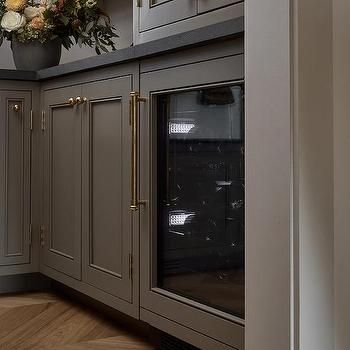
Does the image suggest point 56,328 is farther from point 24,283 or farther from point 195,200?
point 195,200

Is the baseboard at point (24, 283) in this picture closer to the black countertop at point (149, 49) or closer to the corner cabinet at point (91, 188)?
the corner cabinet at point (91, 188)

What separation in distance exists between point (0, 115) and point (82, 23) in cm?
50

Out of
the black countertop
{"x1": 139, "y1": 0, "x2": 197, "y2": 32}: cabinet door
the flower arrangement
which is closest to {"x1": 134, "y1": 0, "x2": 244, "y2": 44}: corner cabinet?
{"x1": 139, "y1": 0, "x2": 197, "y2": 32}: cabinet door

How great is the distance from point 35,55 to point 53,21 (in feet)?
0.56

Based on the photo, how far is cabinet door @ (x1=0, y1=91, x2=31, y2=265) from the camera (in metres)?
2.62

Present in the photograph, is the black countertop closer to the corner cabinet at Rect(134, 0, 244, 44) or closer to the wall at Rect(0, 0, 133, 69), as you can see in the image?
the corner cabinet at Rect(134, 0, 244, 44)

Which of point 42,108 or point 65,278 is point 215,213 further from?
point 42,108

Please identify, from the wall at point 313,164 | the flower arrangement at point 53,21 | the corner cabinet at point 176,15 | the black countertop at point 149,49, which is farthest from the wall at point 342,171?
the flower arrangement at point 53,21

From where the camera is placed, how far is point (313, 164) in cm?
116

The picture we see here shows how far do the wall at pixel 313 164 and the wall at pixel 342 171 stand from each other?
0.04 feet

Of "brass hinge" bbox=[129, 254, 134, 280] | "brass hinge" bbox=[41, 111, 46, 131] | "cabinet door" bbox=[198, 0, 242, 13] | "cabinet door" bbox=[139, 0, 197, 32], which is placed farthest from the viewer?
"brass hinge" bbox=[41, 111, 46, 131]

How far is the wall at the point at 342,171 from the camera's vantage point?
117 centimetres

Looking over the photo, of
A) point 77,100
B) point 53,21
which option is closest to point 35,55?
point 53,21

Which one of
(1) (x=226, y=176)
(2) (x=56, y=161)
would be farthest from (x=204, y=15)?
(2) (x=56, y=161)
